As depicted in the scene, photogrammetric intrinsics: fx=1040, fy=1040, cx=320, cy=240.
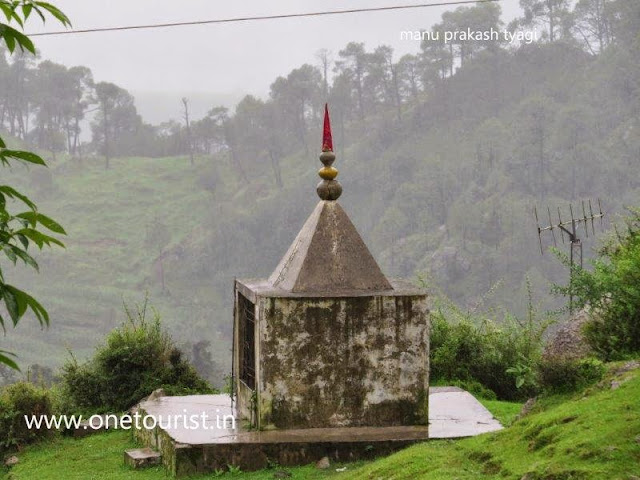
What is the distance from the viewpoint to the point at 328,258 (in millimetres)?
9211

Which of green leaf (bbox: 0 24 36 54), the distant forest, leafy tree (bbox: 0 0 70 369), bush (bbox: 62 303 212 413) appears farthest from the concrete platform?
the distant forest

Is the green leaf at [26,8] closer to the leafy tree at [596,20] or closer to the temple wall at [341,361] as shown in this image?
the temple wall at [341,361]

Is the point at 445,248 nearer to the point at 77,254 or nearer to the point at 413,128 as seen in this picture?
the point at 413,128

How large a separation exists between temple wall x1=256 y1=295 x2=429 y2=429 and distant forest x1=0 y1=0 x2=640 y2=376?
4162 centimetres

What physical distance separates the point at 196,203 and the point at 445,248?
22.2 meters

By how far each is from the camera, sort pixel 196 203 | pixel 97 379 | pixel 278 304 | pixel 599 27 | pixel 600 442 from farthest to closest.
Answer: pixel 196 203, pixel 599 27, pixel 97 379, pixel 278 304, pixel 600 442

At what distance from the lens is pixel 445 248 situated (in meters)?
54.8

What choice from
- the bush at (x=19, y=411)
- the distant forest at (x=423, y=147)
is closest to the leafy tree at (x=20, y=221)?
the bush at (x=19, y=411)

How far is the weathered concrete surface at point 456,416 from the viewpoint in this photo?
879 centimetres

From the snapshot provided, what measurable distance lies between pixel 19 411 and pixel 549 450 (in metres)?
7.65

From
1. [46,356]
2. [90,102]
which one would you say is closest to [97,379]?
[46,356]

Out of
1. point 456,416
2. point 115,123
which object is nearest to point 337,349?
point 456,416

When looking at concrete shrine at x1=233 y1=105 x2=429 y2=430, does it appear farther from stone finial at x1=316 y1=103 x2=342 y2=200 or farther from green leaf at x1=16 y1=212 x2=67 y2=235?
green leaf at x1=16 y1=212 x2=67 y2=235

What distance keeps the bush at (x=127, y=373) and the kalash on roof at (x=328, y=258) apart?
13.0 ft
